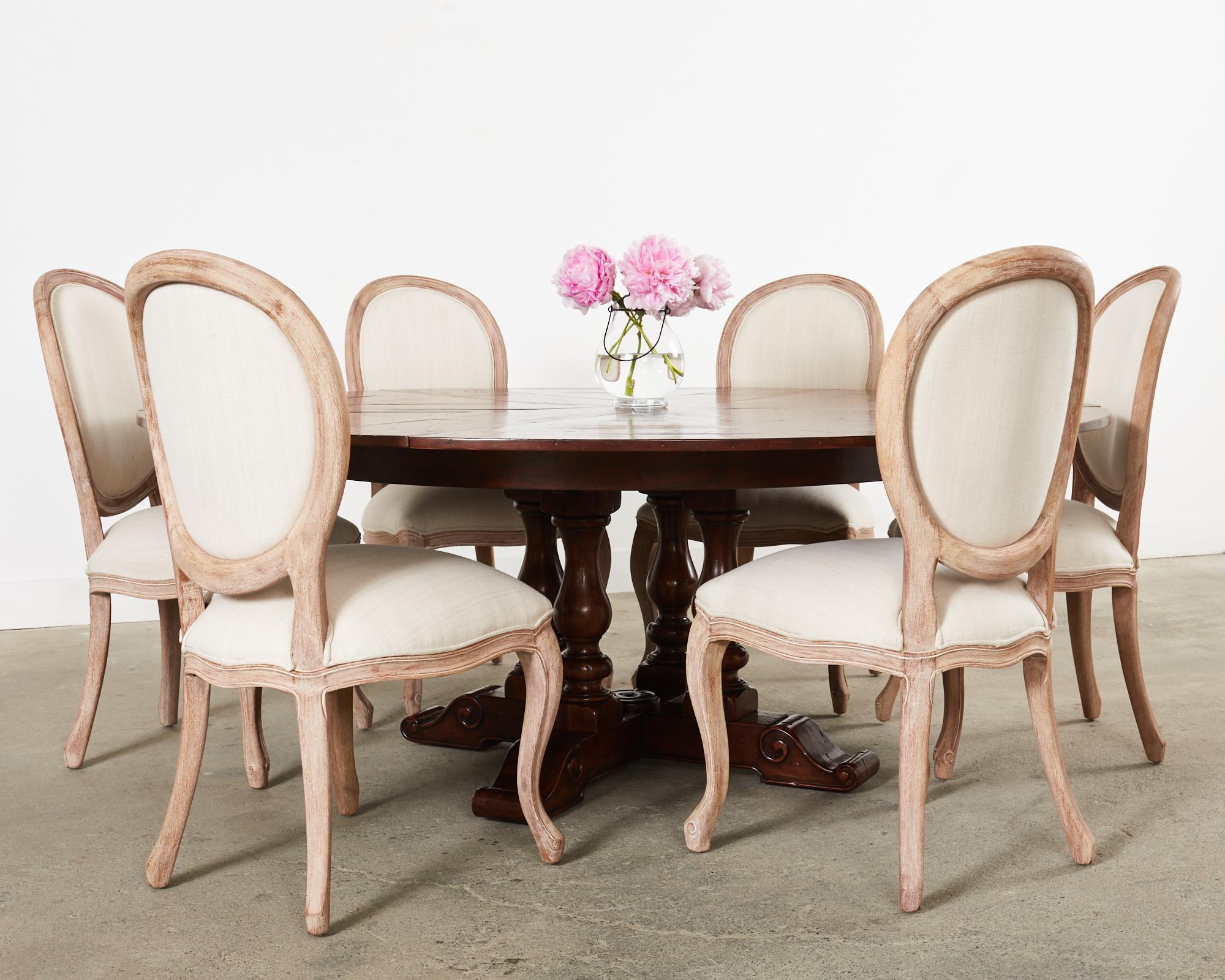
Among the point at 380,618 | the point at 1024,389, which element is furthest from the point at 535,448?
the point at 1024,389

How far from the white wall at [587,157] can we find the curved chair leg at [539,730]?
2.36m

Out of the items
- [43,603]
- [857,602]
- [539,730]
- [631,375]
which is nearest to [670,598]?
[631,375]

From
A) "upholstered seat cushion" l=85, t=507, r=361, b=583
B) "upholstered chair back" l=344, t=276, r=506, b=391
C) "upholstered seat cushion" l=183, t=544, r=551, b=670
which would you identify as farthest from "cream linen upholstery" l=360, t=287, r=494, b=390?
"upholstered seat cushion" l=183, t=544, r=551, b=670

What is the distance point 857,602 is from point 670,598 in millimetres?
853

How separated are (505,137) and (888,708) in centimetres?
245

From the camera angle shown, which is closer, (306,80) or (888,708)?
(888,708)

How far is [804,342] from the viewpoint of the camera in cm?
336

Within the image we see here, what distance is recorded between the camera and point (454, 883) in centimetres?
193

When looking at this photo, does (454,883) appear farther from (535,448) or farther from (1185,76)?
(1185,76)

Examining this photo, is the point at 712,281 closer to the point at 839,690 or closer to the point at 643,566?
the point at 643,566

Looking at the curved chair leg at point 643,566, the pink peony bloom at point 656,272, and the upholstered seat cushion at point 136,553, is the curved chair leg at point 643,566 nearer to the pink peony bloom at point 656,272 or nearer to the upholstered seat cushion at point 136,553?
the pink peony bloom at point 656,272

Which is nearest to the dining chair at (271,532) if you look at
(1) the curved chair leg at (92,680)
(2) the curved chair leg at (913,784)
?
(2) the curved chair leg at (913,784)

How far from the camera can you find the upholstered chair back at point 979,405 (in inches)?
67.1

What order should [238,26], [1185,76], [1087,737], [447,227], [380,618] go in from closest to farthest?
[380,618], [1087,737], [238,26], [447,227], [1185,76]
